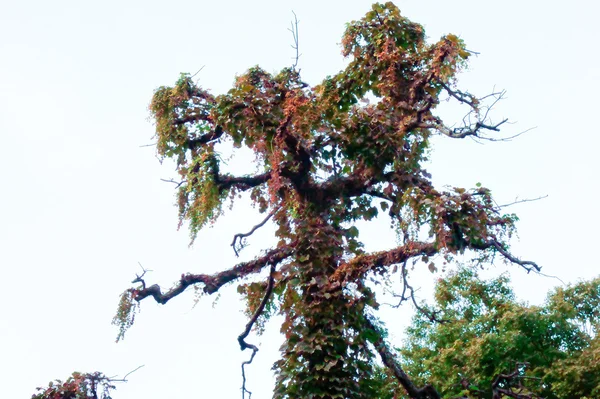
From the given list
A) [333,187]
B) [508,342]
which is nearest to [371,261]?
[333,187]

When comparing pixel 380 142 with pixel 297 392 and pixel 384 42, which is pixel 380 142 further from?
pixel 297 392

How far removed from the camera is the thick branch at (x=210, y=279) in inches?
261

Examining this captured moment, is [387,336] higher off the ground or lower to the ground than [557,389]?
lower

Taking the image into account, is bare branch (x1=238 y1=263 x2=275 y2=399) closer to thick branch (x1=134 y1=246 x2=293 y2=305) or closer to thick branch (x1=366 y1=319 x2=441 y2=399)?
thick branch (x1=134 y1=246 x2=293 y2=305)

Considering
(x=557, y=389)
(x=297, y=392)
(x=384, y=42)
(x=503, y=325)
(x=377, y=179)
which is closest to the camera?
(x=297, y=392)

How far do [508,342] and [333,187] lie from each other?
299 inches

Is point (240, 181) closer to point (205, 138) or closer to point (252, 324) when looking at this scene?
point (205, 138)

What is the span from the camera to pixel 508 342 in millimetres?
12773

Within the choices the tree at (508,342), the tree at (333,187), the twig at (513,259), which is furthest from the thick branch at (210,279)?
the tree at (508,342)

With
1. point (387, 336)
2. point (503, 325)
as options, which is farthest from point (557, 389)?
point (387, 336)

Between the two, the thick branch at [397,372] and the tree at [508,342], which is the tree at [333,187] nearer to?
the thick branch at [397,372]

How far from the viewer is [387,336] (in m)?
6.21

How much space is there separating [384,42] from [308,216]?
197 cm

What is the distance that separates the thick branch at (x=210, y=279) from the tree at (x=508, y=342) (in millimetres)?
5972
